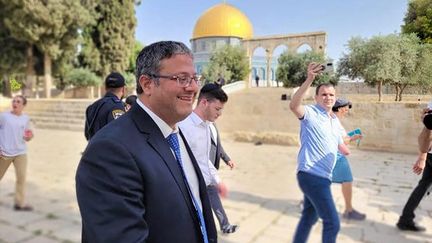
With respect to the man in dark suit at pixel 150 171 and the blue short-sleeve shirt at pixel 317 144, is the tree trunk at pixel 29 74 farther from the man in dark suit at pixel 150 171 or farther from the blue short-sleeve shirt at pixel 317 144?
the man in dark suit at pixel 150 171

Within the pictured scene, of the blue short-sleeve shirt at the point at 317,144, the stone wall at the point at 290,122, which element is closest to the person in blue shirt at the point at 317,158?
the blue short-sleeve shirt at the point at 317,144

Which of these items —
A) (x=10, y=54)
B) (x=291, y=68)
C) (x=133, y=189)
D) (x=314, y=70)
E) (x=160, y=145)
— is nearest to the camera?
(x=133, y=189)

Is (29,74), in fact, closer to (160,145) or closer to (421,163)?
(421,163)

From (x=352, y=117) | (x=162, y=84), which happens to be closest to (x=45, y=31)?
(x=352, y=117)

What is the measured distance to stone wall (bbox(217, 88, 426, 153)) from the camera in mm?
8750

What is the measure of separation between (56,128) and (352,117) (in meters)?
12.6

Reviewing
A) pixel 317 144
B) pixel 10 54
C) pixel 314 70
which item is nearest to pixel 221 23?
pixel 10 54

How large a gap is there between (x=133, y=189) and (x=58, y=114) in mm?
17163

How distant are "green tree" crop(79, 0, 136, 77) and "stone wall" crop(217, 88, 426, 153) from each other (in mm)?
16718

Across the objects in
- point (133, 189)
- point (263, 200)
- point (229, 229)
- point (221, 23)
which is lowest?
point (263, 200)

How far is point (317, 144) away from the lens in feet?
9.17

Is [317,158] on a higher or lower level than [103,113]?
lower

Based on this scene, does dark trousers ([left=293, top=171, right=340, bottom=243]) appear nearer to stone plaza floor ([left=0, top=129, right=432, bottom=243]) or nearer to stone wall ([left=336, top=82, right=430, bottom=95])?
stone plaza floor ([left=0, top=129, right=432, bottom=243])

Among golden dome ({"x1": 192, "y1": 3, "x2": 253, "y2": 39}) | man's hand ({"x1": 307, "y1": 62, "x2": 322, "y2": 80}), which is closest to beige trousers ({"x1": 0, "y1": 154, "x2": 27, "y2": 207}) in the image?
man's hand ({"x1": 307, "y1": 62, "x2": 322, "y2": 80})
